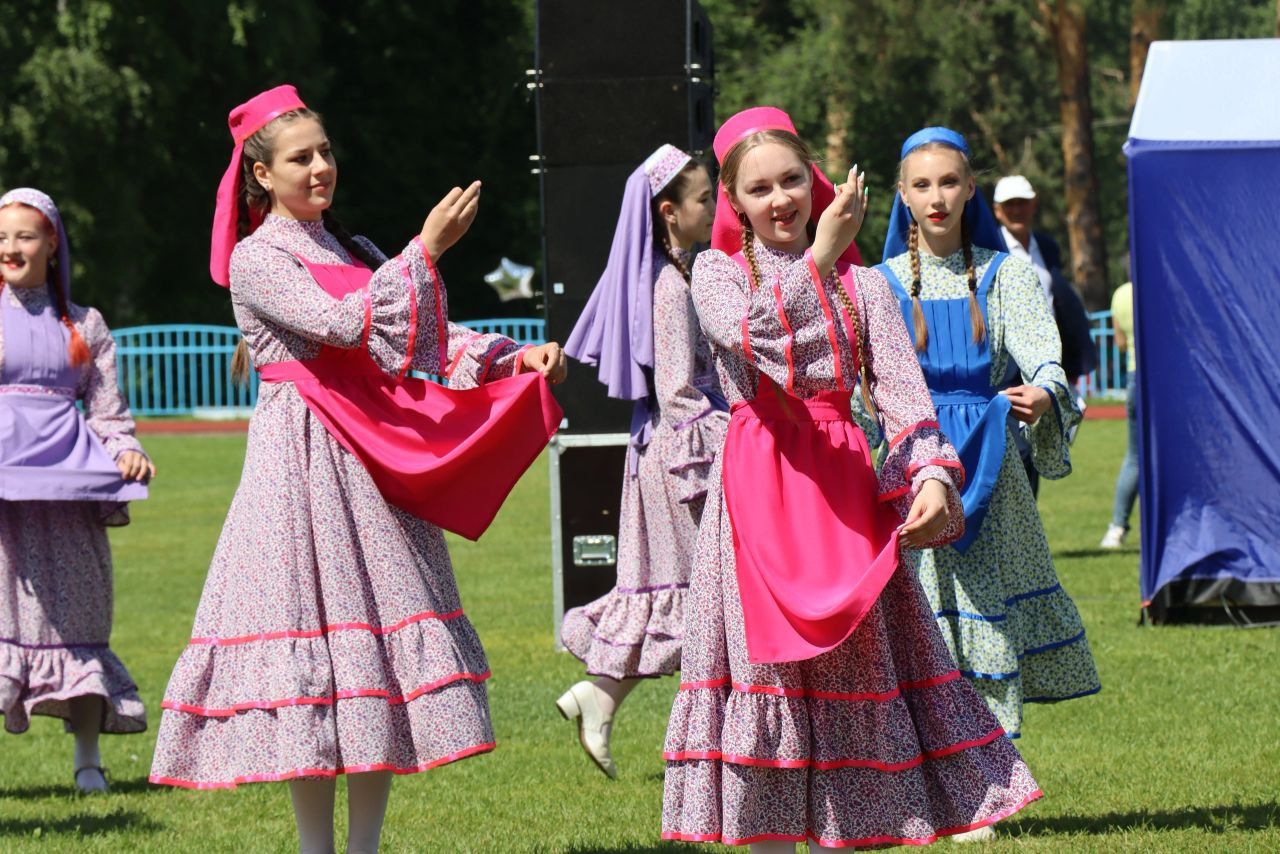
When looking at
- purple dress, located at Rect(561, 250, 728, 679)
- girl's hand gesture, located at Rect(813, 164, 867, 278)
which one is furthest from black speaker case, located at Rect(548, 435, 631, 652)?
girl's hand gesture, located at Rect(813, 164, 867, 278)

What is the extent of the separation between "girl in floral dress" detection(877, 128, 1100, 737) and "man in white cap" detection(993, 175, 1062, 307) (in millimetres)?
3815

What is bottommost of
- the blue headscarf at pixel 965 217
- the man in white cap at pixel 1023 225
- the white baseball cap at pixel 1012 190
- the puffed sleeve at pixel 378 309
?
the puffed sleeve at pixel 378 309

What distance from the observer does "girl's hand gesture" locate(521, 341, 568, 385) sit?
4.81 m

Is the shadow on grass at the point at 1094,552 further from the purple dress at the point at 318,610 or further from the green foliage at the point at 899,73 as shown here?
the green foliage at the point at 899,73

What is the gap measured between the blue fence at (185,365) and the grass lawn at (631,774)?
19.9 m

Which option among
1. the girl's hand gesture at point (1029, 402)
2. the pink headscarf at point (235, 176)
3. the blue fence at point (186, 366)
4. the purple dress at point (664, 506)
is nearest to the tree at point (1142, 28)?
the blue fence at point (186, 366)

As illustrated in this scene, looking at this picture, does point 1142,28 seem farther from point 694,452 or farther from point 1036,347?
Result: point 1036,347

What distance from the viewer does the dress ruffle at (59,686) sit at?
6.66 metres

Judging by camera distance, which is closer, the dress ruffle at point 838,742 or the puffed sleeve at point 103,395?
the dress ruffle at point 838,742

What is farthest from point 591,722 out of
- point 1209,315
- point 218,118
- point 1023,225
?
point 218,118

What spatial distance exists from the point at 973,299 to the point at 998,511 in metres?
0.59

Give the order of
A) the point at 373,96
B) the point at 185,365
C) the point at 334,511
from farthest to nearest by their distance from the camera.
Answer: the point at 373,96 < the point at 185,365 < the point at 334,511

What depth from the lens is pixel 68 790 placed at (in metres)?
6.83

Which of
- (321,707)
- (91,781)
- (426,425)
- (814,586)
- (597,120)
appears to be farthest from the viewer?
(597,120)
